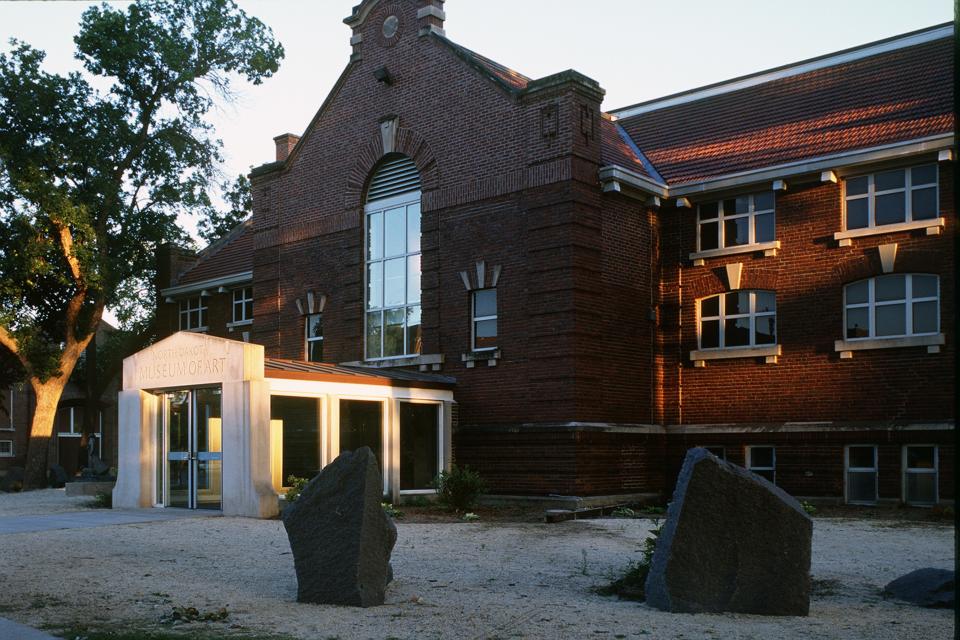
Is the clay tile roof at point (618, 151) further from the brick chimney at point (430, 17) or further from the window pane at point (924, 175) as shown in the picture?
the window pane at point (924, 175)

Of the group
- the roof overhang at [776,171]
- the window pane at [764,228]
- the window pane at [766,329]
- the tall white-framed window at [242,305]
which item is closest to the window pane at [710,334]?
the window pane at [766,329]

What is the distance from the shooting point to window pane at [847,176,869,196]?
20188 mm

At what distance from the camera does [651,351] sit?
2248 cm

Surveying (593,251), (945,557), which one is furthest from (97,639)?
(593,251)

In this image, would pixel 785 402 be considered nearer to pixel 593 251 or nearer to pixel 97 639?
pixel 593 251

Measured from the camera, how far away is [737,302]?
859 inches

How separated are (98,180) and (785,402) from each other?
20.5 metres

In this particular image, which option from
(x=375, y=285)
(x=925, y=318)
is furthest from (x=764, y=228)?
(x=375, y=285)

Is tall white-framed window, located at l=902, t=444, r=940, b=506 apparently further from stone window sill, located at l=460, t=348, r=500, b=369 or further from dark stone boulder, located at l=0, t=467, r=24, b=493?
dark stone boulder, located at l=0, t=467, r=24, b=493

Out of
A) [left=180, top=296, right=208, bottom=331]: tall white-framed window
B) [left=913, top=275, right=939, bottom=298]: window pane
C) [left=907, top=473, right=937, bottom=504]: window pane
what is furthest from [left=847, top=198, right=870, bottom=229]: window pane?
[left=180, top=296, right=208, bottom=331]: tall white-framed window

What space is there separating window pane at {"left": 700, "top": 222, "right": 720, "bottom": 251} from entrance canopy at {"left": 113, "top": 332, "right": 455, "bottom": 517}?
6.46 meters

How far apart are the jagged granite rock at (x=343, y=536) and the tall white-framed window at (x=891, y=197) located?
14134 millimetres

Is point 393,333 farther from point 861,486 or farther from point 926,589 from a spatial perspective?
point 926,589

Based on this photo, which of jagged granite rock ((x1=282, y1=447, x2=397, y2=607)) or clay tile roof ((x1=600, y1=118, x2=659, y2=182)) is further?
clay tile roof ((x1=600, y1=118, x2=659, y2=182))
